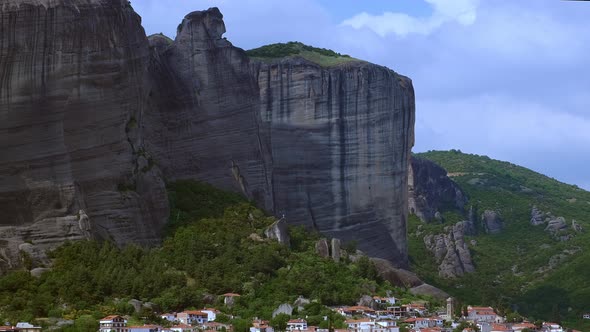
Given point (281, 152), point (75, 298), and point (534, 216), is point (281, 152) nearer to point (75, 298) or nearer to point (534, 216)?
point (75, 298)

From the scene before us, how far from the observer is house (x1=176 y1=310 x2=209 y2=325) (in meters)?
76.3

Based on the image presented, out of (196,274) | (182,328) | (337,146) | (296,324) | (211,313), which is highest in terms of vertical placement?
(337,146)

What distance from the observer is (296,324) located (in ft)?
255

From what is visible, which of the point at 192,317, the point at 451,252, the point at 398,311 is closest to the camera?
the point at 192,317

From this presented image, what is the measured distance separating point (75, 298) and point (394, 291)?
20.2 metres

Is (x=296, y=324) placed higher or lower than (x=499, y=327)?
higher

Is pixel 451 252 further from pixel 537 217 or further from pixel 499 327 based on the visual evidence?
pixel 499 327

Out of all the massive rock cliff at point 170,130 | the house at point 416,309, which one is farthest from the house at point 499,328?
the massive rock cliff at point 170,130

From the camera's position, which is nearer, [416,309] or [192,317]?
[192,317]

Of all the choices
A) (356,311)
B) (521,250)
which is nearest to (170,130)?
(356,311)

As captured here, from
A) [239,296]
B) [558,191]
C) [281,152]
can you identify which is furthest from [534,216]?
[239,296]

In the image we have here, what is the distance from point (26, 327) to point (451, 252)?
66.5m

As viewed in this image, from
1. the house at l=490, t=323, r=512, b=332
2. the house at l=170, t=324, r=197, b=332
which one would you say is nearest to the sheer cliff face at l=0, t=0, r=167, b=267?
the house at l=170, t=324, r=197, b=332

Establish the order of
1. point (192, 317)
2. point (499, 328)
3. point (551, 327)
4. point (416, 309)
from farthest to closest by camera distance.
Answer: point (551, 327) → point (416, 309) → point (499, 328) → point (192, 317)
